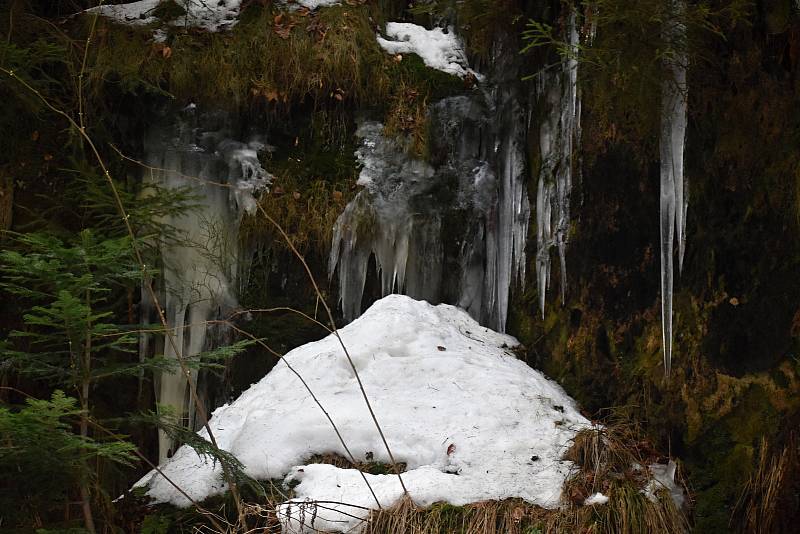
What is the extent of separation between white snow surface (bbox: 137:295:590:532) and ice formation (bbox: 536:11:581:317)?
0.79m

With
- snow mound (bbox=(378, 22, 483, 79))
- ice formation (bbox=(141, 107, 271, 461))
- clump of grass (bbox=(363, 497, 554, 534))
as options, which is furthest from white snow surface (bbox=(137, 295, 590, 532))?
snow mound (bbox=(378, 22, 483, 79))

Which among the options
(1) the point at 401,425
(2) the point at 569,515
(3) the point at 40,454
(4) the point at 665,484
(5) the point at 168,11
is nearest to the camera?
(3) the point at 40,454

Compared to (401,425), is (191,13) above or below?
above

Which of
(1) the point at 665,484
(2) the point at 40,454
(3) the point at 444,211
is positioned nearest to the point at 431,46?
(3) the point at 444,211

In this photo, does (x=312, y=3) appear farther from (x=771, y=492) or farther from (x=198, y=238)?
(x=771, y=492)

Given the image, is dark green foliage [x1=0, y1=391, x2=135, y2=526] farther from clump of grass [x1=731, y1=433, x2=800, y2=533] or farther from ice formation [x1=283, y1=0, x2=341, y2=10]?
ice formation [x1=283, y1=0, x2=341, y2=10]

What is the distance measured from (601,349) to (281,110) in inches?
135

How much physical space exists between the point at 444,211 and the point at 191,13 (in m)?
2.83

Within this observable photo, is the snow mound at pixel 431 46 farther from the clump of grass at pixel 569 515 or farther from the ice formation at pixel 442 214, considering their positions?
the clump of grass at pixel 569 515

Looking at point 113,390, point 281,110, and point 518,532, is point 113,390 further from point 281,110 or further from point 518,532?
point 518,532

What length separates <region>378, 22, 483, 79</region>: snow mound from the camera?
21.9ft

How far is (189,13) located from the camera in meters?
6.73

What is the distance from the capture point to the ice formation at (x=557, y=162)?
531 centimetres

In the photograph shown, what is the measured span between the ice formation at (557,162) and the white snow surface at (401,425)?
79 cm
